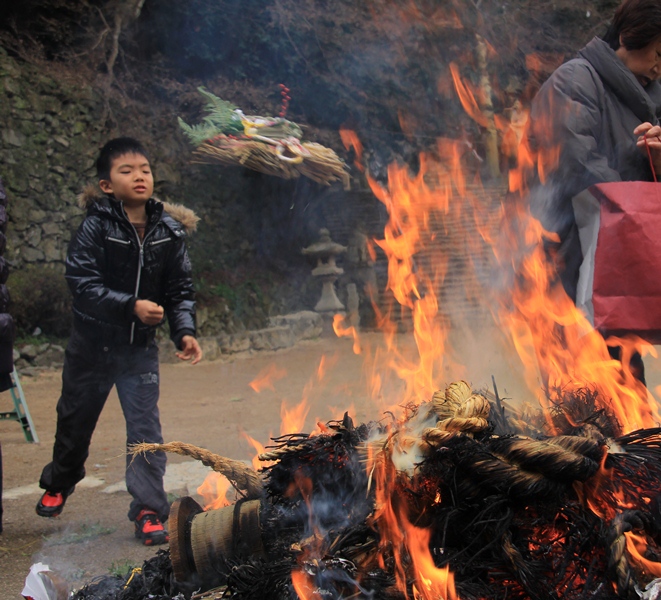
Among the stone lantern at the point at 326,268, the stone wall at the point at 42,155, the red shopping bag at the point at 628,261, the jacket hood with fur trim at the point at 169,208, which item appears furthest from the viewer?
the stone lantern at the point at 326,268

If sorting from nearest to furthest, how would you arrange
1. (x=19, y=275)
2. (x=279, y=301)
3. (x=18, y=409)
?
(x=18, y=409) → (x=19, y=275) → (x=279, y=301)

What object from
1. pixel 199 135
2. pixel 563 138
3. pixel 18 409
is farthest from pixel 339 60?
pixel 563 138

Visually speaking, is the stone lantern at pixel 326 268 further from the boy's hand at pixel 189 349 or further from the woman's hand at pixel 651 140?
the woman's hand at pixel 651 140

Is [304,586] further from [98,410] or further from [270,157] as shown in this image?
[270,157]

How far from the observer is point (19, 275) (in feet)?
29.0

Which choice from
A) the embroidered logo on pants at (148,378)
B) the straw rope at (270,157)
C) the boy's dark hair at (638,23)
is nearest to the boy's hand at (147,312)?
the embroidered logo on pants at (148,378)

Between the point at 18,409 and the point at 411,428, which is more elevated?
the point at 411,428

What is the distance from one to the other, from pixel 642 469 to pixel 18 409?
4.73 meters

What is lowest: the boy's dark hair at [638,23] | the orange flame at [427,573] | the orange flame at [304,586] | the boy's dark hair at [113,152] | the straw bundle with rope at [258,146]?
the orange flame at [304,586]

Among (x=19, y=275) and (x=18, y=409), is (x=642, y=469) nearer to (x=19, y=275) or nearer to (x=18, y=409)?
(x=18, y=409)

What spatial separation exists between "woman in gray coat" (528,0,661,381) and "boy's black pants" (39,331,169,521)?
7.56 ft

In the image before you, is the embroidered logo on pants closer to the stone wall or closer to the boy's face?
the boy's face

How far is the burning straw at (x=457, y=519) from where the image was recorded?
1815 mm

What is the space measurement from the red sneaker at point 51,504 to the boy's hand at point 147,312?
113 centimetres
